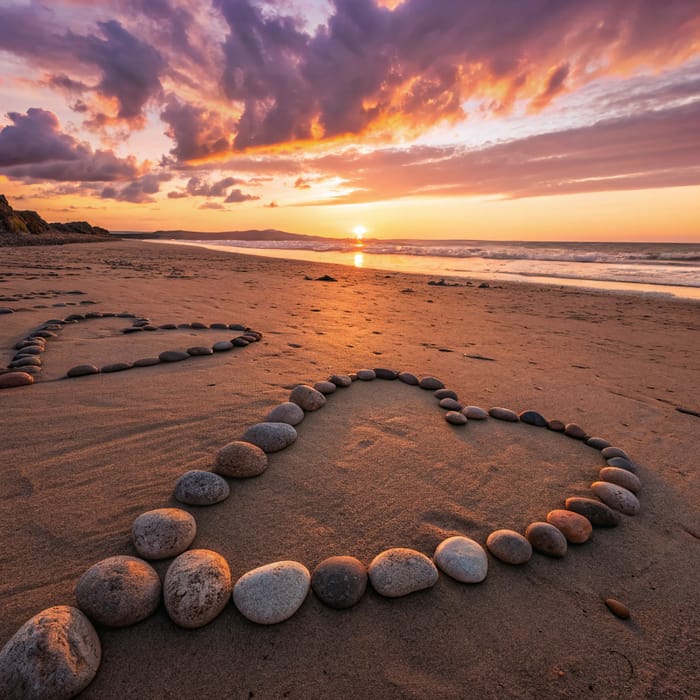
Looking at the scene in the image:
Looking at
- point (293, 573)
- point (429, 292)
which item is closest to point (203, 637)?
point (293, 573)

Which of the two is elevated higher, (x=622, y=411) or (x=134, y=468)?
(x=134, y=468)

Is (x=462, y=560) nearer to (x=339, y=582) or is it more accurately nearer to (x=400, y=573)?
(x=400, y=573)

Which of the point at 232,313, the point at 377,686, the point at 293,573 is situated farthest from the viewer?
the point at 232,313

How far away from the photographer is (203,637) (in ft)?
4.49

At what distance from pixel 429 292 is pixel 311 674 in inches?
409

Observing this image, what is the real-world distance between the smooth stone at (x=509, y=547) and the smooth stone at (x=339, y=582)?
0.62m

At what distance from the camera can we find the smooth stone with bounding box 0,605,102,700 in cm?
111

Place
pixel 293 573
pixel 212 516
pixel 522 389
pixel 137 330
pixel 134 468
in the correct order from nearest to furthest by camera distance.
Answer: pixel 293 573 < pixel 212 516 < pixel 134 468 < pixel 522 389 < pixel 137 330

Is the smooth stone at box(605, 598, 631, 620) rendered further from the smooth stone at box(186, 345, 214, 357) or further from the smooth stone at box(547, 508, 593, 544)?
the smooth stone at box(186, 345, 214, 357)

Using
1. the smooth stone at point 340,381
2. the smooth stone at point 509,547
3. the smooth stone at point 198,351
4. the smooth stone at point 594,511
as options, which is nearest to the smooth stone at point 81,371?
the smooth stone at point 198,351

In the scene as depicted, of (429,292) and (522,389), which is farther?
(429,292)

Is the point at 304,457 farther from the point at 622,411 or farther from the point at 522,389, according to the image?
the point at 622,411

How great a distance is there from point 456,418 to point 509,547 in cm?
126

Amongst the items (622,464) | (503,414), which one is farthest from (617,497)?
(503,414)
